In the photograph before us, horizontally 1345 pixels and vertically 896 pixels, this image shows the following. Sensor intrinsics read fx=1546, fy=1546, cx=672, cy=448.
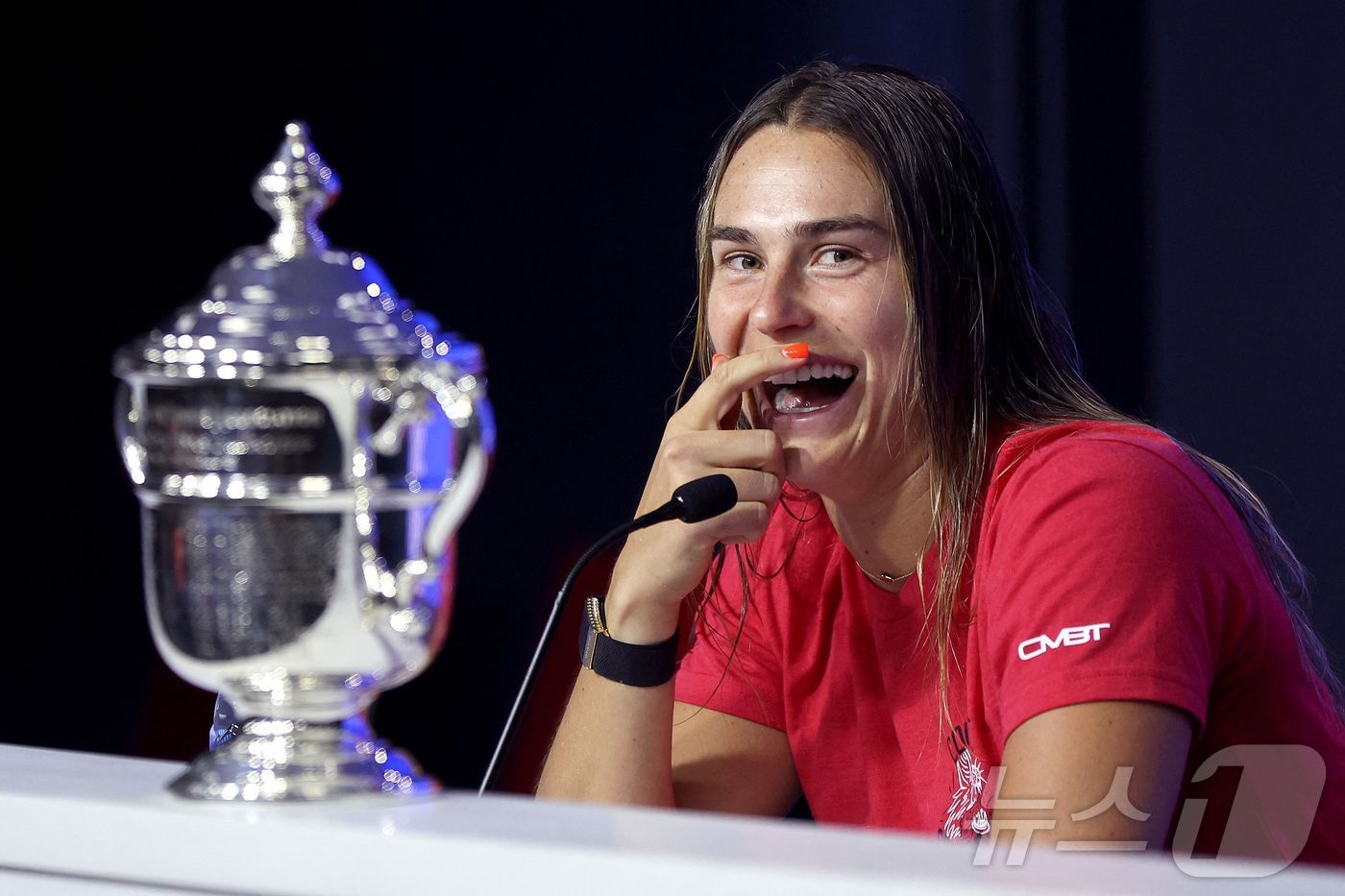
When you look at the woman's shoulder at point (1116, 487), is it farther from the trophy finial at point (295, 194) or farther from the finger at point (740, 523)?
the trophy finial at point (295, 194)

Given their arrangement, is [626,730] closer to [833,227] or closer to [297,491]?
[833,227]

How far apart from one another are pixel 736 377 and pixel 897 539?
0.75 feet

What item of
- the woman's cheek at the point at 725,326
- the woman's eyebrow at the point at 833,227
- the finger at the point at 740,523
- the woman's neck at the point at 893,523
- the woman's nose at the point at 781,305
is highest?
the woman's eyebrow at the point at 833,227

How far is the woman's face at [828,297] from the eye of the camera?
4.40ft

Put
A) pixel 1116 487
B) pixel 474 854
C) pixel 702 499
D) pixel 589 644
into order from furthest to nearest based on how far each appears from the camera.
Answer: pixel 589 644 → pixel 1116 487 → pixel 702 499 → pixel 474 854

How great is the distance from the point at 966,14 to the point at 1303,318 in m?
0.65

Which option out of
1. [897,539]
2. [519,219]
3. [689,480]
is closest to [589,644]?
[689,480]

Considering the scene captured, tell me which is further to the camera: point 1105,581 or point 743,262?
point 743,262

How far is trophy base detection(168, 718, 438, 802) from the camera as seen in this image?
625mm

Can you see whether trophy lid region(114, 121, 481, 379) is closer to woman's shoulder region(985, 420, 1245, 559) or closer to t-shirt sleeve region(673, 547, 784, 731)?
woman's shoulder region(985, 420, 1245, 559)

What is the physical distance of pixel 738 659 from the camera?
1518mm

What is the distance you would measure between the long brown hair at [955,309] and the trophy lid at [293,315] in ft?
2.47

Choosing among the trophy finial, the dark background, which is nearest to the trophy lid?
the trophy finial

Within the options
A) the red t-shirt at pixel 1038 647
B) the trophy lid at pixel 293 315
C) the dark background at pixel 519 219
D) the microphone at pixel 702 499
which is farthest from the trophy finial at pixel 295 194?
the dark background at pixel 519 219
